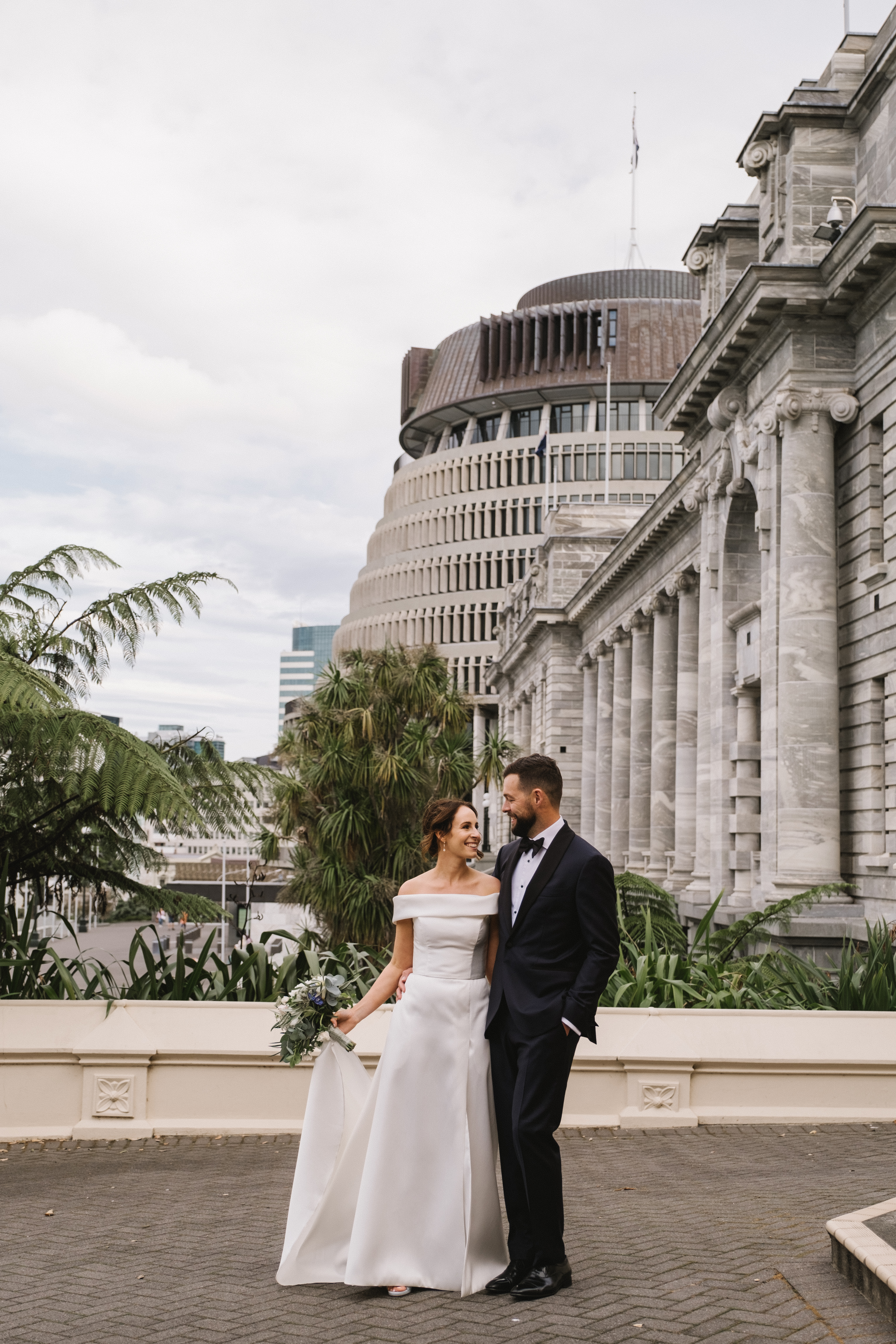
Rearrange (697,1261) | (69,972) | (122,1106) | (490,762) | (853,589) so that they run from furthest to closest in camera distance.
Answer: (490,762), (853,589), (69,972), (122,1106), (697,1261)

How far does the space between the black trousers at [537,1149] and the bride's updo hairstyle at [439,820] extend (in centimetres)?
85

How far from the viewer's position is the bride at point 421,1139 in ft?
18.5

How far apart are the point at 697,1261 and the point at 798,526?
1708 cm

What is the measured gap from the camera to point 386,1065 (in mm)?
5762

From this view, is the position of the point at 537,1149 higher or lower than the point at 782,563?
lower

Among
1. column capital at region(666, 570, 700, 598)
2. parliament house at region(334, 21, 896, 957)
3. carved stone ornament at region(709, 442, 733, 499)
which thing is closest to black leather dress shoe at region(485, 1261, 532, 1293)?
parliament house at region(334, 21, 896, 957)

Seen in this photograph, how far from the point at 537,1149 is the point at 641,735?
37549 mm

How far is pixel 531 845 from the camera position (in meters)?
5.91

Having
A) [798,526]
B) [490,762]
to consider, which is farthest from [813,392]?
[490,762]

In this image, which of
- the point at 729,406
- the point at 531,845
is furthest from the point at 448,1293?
the point at 729,406

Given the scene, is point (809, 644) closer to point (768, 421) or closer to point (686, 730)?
point (768, 421)

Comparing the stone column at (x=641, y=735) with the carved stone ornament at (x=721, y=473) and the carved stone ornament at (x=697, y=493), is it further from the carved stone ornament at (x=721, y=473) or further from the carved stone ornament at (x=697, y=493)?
the carved stone ornament at (x=721, y=473)

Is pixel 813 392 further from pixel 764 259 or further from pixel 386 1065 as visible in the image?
pixel 386 1065

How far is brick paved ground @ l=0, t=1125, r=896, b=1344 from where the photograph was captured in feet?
16.7
